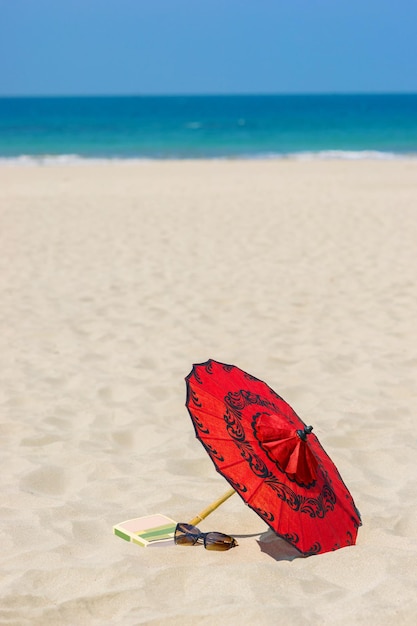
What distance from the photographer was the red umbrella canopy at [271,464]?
8.64ft

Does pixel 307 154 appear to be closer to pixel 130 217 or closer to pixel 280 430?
pixel 130 217

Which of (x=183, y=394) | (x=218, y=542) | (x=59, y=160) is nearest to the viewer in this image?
(x=218, y=542)

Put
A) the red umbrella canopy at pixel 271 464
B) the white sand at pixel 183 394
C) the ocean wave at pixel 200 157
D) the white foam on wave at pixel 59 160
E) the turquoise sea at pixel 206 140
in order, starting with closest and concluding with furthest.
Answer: the white sand at pixel 183 394, the red umbrella canopy at pixel 271 464, the white foam on wave at pixel 59 160, the ocean wave at pixel 200 157, the turquoise sea at pixel 206 140

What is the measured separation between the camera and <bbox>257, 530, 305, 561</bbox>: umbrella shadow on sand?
2842 millimetres

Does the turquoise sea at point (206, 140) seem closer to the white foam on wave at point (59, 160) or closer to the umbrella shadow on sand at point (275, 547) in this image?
the white foam on wave at point (59, 160)

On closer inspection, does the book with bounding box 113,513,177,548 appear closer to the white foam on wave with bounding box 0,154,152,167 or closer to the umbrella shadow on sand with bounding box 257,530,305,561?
the umbrella shadow on sand with bounding box 257,530,305,561

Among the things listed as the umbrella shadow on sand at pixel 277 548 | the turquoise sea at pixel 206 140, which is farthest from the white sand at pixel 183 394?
the turquoise sea at pixel 206 140

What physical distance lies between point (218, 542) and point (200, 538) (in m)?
0.07

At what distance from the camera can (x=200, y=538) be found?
288cm

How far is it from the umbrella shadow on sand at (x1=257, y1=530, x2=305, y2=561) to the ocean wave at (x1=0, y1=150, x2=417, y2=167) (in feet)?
70.4

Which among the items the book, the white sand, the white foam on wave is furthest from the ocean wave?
the book

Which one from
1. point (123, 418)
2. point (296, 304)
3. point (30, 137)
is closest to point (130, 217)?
point (296, 304)

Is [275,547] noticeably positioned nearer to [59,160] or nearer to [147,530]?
[147,530]

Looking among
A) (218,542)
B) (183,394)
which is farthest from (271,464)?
(183,394)
